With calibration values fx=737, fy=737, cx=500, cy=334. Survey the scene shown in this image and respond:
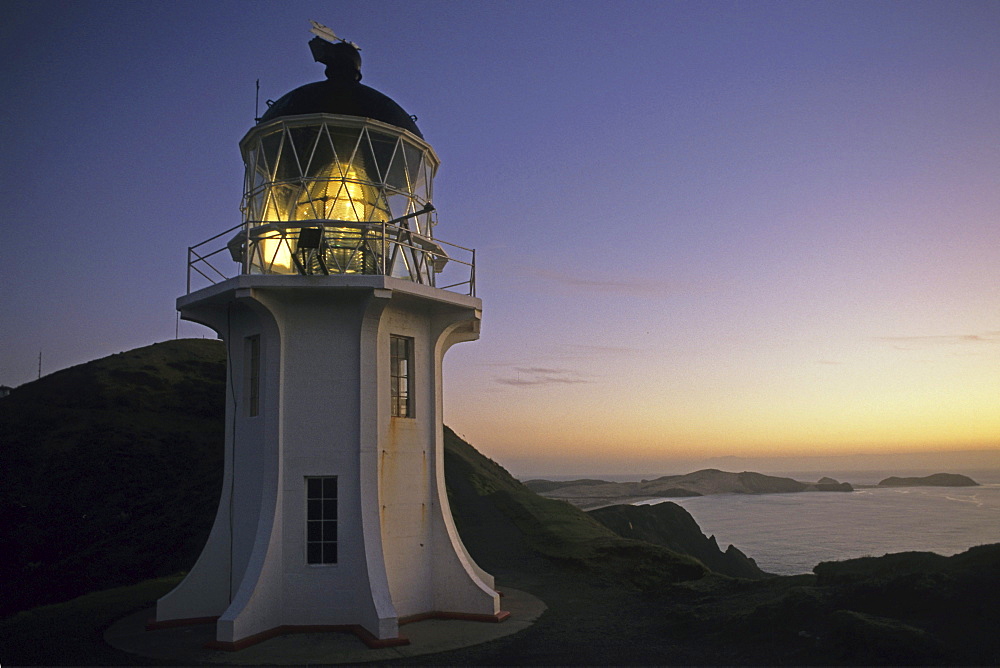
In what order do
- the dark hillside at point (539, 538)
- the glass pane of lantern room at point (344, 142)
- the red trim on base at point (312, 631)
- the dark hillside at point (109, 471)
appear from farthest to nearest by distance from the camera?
the dark hillside at point (109, 471) < the dark hillside at point (539, 538) < the glass pane of lantern room at point (344, 142) < the red trim on base at point (312, 631)

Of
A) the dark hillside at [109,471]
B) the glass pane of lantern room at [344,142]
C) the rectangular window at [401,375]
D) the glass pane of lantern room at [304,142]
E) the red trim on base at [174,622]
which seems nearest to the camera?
the red trim on base at [174,622]

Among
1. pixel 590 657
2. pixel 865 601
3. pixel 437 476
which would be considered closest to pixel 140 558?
pixel 437 476

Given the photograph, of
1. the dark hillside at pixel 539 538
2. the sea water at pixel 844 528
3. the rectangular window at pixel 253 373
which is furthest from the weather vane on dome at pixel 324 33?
the sea water at pixel 844 528

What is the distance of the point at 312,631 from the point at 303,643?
548 millimetres

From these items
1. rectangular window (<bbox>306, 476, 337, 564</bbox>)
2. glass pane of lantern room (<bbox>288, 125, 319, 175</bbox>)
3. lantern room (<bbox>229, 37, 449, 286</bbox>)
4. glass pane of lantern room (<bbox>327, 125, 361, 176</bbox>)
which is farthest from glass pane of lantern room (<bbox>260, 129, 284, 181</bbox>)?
rectangular window (<bbox>306, 476, 337, 564</bbox>)

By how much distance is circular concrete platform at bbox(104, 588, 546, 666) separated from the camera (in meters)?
10.8

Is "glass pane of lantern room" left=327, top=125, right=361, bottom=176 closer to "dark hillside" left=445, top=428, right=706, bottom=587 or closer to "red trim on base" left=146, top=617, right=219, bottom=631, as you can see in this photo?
"red trim on base" left=146, top=617, right=219, bottom=631

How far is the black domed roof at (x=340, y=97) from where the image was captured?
1315cm

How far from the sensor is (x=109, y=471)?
31141 mm

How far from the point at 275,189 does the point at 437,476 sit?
19.6ft

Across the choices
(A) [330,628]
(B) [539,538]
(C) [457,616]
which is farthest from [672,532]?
(A) [330,628]

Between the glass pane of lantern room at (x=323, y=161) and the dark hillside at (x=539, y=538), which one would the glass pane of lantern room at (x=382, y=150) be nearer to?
the glass pane of lantern room at (x=323, y=161)

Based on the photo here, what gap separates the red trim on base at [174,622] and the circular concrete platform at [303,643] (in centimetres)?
13

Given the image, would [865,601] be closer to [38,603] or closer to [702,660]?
[702,660]
